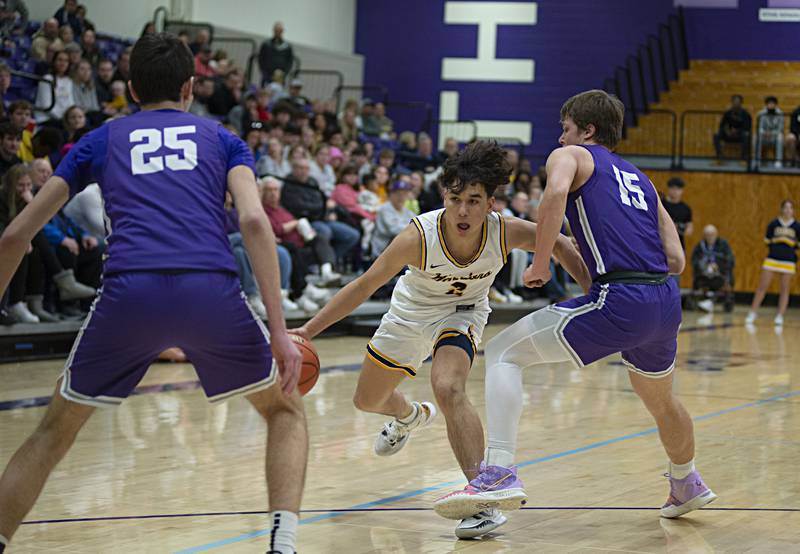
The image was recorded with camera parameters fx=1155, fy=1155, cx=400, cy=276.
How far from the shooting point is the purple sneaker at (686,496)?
4387 millimetres

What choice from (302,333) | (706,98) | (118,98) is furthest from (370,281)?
(706,98)

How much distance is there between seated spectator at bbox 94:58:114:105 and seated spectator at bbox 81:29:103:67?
1.88ft

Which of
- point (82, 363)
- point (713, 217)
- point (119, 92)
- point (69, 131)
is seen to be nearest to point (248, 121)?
point (119, 92)

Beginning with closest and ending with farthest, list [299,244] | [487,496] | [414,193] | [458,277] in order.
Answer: [487,496] → [458,277] → [299,244] → [414,193]

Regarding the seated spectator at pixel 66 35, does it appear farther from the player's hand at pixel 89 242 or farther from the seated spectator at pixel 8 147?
the player's hand at pixel 89 242

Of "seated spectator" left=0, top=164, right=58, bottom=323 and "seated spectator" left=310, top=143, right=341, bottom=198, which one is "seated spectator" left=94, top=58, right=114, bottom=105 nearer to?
"seated spectator" left=310, top=143, right=341, bottom=198

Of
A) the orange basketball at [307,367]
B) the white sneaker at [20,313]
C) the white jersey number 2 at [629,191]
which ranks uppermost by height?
the white jersey number 2 at [629,191]

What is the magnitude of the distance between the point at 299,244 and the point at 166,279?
8.38 meters

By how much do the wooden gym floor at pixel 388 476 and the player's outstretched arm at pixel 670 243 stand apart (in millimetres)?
974

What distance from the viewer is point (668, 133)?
20.1 meters

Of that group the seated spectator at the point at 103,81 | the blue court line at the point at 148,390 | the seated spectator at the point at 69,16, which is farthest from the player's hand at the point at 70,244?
the seated spectator at the point at 69,16

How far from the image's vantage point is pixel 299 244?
11.4m

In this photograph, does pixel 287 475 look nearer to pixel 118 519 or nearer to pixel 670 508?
pixel 118 519

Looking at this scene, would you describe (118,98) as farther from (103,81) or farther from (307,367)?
(307,367)
